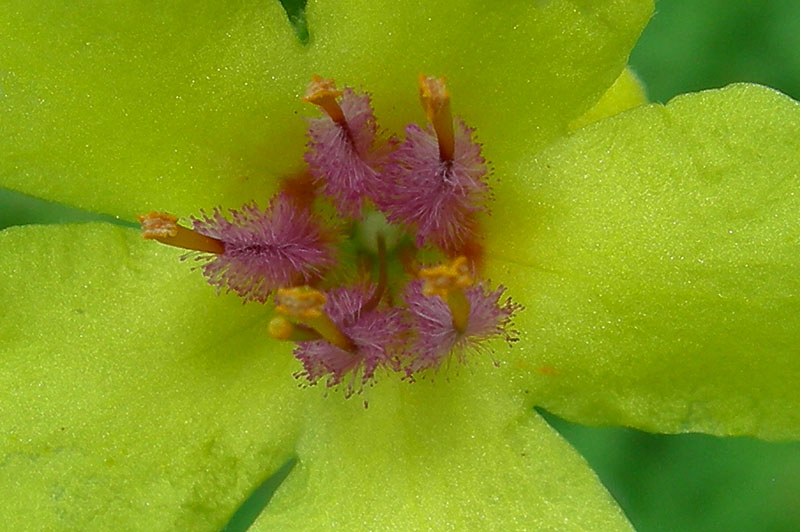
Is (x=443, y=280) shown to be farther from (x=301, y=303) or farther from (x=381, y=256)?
(x=381, y=256)

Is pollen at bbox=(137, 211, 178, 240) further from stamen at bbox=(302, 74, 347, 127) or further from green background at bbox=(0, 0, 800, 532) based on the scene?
green background at bbox=(0, 0, 800, 532)

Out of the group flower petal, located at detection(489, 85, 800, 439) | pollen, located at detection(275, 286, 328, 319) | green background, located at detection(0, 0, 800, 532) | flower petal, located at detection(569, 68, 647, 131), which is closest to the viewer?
pollen, located at detection(275, 286, 328, 319)

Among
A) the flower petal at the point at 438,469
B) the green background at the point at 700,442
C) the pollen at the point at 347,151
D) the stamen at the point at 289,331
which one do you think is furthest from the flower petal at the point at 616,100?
the green background at the point at 700,442

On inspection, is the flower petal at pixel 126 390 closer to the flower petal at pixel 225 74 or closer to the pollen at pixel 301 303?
the flower petal at pixel 225 74

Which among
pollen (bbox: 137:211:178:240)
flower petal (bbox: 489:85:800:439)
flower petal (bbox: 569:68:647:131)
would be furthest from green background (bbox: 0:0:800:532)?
pollen (bbox: 137:211:178:240)

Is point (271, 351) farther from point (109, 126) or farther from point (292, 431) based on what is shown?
point (109, 126)

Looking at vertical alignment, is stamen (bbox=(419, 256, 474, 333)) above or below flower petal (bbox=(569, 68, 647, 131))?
below

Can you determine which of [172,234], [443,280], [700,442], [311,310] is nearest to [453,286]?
[443,280]
